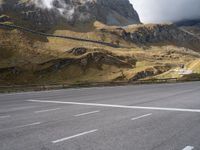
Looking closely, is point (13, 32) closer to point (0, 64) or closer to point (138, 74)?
point (0, 64)

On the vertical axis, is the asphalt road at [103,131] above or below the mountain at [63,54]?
below

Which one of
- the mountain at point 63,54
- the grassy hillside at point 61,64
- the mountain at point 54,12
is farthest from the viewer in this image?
the mountain at point 54,12

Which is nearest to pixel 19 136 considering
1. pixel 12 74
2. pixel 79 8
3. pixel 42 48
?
pixel 12 74

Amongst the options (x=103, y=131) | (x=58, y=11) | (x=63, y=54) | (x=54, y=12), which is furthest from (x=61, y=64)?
(x=58, y=11)

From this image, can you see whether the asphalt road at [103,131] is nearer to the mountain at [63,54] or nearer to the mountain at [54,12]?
the mountain at [63,54]

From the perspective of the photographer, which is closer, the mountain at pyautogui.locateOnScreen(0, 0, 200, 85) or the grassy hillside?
the grassy hillside

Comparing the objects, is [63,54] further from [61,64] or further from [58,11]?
[58,11]

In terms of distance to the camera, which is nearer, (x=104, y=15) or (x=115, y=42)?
(x=115, y=42)

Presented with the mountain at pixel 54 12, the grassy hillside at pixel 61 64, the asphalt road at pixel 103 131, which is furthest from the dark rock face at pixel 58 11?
the asphalt road at pixel 103 131

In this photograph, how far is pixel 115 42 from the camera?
153250 millimetres

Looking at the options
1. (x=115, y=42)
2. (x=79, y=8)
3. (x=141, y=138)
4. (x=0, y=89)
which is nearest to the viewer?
(x=141, y=138)

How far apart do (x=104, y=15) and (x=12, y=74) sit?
419ft

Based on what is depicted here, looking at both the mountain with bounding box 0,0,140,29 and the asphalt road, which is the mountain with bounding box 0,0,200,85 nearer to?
the mountain with bounding box 0,0,140,29

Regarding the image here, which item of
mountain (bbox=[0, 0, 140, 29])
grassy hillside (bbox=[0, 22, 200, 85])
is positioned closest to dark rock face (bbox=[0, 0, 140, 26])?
mountain (bbox=[0, 0, 140, 29])
